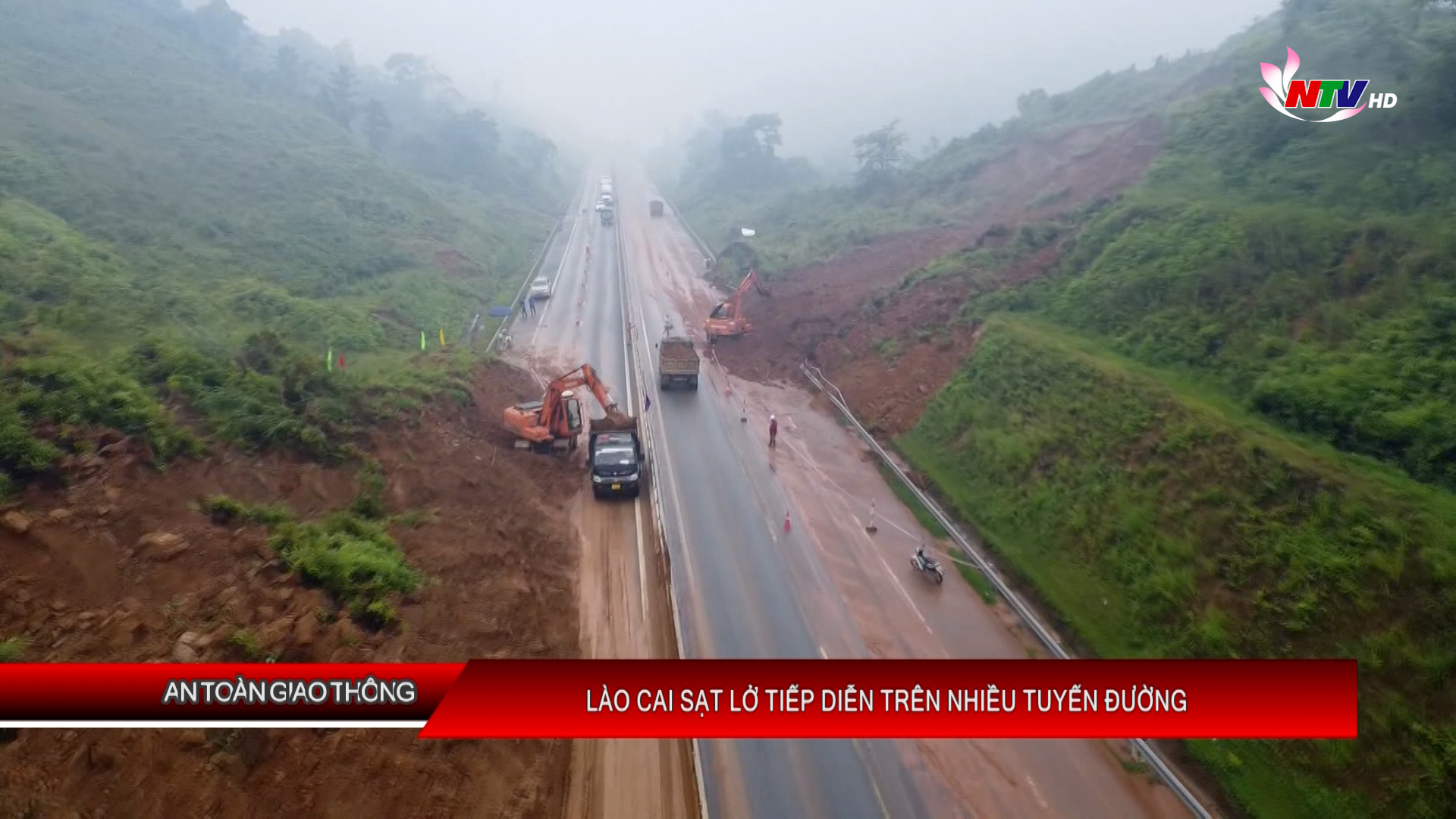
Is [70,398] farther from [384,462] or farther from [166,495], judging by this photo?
[384,462]

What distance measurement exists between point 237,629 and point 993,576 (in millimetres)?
20022

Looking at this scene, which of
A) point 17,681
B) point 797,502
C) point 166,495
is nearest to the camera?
point 17,681

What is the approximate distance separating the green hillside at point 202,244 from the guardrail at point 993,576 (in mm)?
19495

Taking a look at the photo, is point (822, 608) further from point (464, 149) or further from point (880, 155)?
point (464, 149)

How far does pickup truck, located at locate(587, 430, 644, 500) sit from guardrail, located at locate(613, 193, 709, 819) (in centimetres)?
88

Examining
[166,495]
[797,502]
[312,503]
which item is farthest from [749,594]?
[166,495]

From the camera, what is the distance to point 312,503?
1923cm

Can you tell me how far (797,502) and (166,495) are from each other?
19.1 m

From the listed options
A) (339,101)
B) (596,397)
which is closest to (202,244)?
(596,397)

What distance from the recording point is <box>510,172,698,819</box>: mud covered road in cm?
1420

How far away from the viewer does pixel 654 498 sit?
2536cm

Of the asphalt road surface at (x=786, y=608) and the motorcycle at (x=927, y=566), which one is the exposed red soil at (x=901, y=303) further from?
the motorcycle at (x=927, y=566)

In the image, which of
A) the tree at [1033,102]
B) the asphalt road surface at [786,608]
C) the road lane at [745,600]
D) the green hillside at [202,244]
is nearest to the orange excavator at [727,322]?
the asphalt road surface at [786,608]

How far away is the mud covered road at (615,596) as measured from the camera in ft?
46.6
